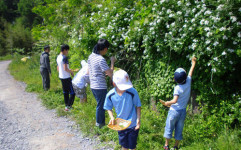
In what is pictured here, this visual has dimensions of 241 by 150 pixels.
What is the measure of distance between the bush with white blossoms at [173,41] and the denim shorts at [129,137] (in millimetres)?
1582

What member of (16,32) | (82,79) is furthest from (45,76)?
(16,32)

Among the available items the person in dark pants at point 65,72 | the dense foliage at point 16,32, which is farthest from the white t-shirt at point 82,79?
the dense foliage at point 16,32

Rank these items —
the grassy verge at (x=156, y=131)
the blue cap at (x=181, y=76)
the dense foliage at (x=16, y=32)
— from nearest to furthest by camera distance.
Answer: the blue cap at (x=181, y=76) → the grassy verge at (x=156, y=131) → the dense foliage at (x=16, y=32)

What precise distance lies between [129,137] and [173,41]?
1.95m

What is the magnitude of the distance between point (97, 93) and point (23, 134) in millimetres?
2017

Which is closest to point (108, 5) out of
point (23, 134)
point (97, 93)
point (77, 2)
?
point (77, 2)

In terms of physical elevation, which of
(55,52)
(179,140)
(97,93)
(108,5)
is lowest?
(179,140)

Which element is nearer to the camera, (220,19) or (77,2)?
(220,19)

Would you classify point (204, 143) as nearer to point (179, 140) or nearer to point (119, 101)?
point (179, 140)

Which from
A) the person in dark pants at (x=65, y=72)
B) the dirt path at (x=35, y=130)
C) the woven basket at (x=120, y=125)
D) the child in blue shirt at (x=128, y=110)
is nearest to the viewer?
the woven basket at (x=120, y=125)

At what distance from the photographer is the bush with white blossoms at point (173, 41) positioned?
3133 millimetres

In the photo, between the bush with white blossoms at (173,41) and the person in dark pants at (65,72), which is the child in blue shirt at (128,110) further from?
the person in dark pants at (65,72)

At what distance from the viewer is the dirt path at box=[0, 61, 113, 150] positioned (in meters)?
4.05

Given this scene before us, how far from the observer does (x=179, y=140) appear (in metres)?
3.40
